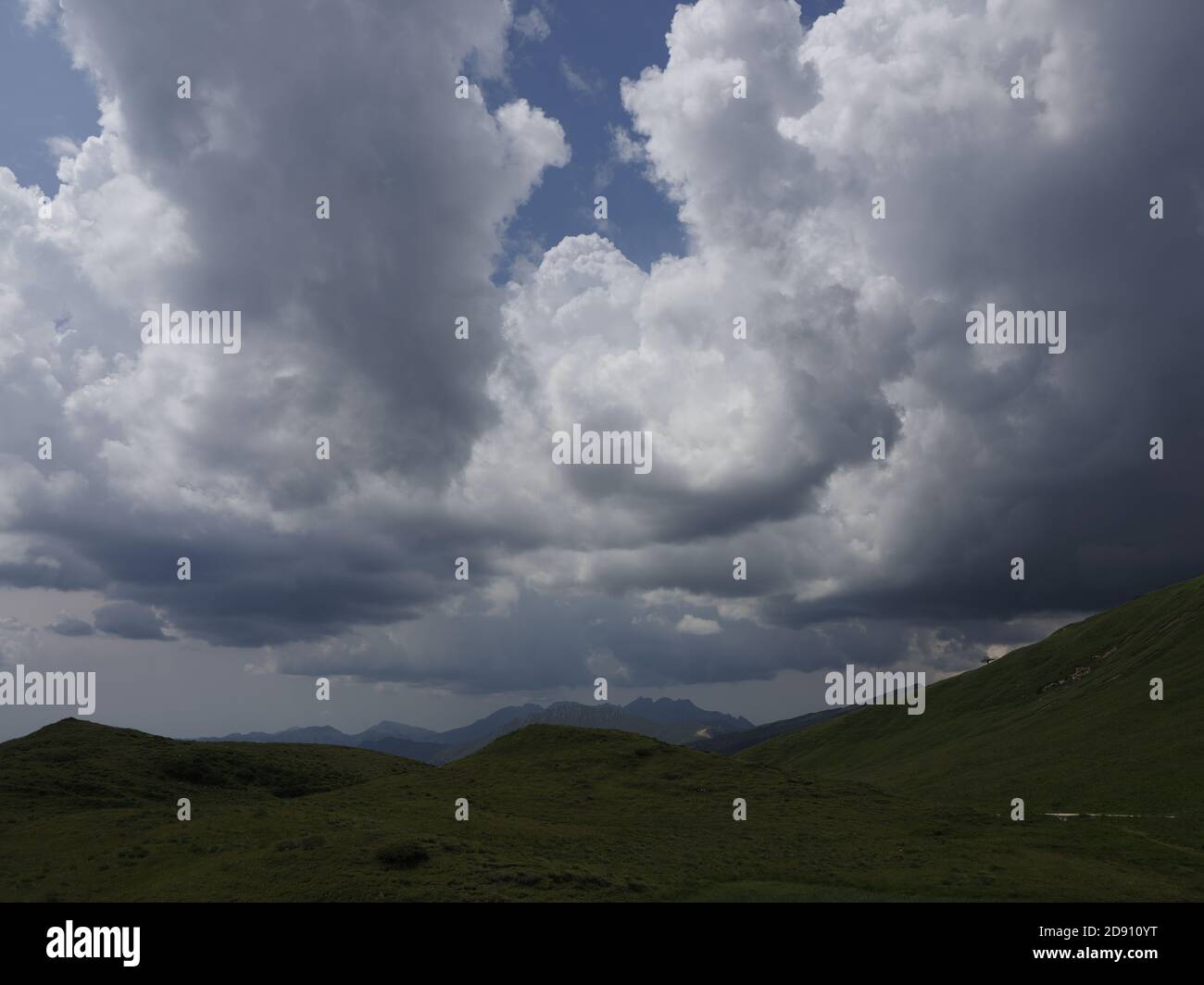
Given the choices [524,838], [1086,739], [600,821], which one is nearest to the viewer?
[524,838]

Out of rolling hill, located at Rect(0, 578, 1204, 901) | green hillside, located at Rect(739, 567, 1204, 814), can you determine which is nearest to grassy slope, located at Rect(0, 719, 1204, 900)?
rolling hill, located at Rect(0, 578, 1204, 901)

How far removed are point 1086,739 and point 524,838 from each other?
114 meters

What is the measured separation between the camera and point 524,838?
194 feet

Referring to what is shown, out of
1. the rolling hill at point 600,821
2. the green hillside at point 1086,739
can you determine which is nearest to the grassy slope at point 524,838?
the rolling hill at point 600,821

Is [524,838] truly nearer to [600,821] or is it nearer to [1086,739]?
[600,821]

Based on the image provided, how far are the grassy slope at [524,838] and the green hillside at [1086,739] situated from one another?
26.4m

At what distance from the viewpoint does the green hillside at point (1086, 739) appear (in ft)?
328

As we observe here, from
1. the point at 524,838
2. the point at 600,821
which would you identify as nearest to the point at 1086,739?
the point at 600,821

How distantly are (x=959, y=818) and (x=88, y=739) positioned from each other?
109199mm
